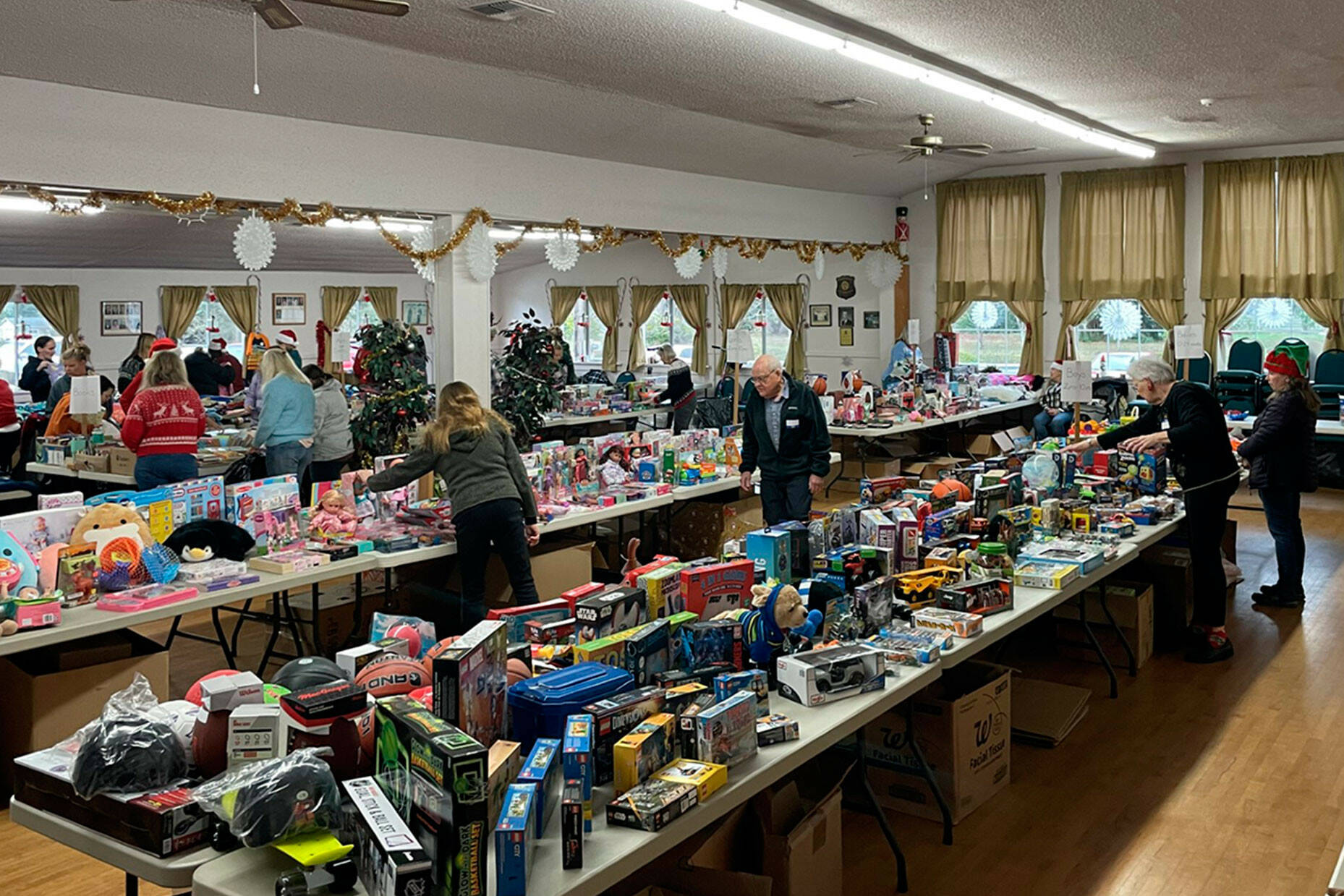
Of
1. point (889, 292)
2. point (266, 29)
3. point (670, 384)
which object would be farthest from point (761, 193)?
point (266, 29)

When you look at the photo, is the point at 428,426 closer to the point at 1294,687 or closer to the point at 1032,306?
the point at 1294,687

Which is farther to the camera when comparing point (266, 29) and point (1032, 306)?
point (1032, 306)

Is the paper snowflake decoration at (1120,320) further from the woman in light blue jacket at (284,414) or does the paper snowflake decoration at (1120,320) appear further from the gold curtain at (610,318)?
the woman in light blue jacket at (284,414)

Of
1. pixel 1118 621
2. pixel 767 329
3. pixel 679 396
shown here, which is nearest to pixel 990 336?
pixel 767 329

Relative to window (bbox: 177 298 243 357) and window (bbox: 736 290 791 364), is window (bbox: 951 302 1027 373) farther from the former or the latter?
window (bbox: 177 298 243 357)

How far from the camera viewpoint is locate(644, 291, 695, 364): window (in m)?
20.0

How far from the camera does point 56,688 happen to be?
462 centimetres

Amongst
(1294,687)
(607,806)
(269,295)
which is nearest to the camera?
(607,806)

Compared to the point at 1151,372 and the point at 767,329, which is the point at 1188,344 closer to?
the point at 1151,372

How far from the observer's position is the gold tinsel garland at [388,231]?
718 centimetres

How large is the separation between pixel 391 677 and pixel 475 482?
288 cm

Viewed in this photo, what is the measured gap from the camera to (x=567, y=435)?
44.9ft

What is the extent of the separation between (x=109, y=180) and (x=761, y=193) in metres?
7.61

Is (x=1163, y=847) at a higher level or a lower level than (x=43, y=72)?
lower
